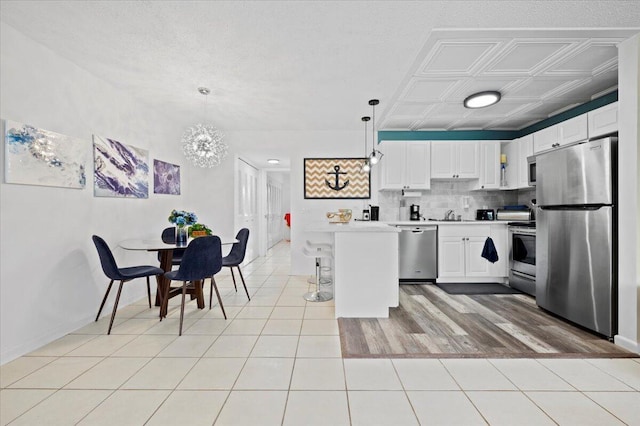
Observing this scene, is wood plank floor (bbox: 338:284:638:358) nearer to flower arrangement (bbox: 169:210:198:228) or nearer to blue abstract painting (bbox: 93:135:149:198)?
flower arrangement (bbox: 169:210:198:228)

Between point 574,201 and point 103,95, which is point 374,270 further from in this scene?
point 103,95

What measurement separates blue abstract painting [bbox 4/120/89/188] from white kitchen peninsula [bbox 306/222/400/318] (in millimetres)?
2536

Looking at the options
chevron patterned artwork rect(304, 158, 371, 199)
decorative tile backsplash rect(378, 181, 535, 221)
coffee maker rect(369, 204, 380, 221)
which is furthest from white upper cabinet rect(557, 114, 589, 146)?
chevron patterned artwork rect(304, 158, 371, 199)

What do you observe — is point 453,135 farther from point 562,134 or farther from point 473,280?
point 473,280

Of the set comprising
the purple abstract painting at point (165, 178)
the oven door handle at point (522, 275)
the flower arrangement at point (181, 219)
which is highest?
the purple abstract painting at point (165, 178)

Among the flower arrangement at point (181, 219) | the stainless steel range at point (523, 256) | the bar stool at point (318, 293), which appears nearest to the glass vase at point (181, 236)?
the flower arrangement at point (181, 219)

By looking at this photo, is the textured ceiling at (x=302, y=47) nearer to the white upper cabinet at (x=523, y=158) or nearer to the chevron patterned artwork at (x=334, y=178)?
the white upper cabinet at (x=523, y=158)

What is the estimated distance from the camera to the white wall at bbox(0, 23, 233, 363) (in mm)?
2217

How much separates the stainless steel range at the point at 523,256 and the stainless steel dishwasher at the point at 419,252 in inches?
40.4

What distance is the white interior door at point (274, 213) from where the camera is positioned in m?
8.44

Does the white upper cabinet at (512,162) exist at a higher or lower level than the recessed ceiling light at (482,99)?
lower

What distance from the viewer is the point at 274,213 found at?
30.4 ft

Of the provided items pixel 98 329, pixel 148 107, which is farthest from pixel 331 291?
pixel 148 107

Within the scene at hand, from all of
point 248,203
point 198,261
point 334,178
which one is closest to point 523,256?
point 334,178
